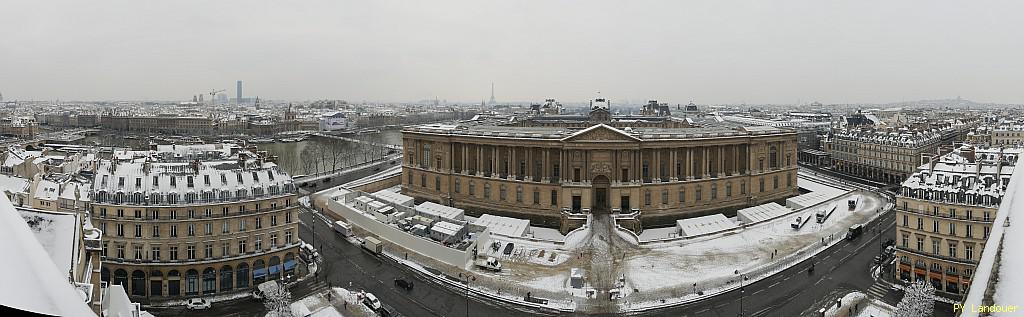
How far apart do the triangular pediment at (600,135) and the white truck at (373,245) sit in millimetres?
21266

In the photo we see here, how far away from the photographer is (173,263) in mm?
43469

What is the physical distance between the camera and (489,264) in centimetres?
5006

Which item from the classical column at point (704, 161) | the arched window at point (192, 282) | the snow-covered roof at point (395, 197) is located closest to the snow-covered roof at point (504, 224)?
the snow-covered roof at point (395, 197)

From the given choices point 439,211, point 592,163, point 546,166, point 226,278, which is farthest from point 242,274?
point 592,163

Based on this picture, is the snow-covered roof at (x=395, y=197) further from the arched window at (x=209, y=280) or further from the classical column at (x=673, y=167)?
the classical column at (x=673, y=167)

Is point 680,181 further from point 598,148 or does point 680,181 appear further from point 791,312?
point 791,312

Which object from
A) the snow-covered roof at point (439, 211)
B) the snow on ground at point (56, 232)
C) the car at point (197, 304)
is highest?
the snow on ground at point (56, 232)

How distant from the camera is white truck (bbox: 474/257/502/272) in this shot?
163 feet

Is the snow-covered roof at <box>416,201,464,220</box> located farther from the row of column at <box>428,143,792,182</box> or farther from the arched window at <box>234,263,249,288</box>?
the arched window at <box>234,263,249,288</box>

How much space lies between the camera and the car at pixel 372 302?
4162 cm

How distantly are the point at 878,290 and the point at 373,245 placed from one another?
3842 centimetres

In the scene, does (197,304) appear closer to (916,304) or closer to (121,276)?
(121,276)

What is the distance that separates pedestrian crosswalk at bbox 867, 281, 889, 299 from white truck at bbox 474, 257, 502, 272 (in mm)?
26090

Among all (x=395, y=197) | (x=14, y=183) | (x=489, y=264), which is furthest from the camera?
(x=395, y=197)
